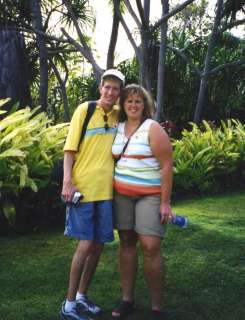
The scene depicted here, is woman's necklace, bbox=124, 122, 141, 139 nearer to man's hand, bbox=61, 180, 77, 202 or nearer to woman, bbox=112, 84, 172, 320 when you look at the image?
→ woman, bbox=112, 84, 172, 320

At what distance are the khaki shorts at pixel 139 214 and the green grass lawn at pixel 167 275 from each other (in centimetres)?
66

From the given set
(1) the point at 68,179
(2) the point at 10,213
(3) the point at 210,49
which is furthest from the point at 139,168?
(3) the point at 210,49

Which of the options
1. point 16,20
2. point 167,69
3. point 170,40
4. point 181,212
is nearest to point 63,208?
point 181,212

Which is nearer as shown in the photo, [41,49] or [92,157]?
[92,157]

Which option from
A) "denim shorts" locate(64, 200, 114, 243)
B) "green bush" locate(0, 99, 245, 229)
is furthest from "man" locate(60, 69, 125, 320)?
"green bush" locate(0, 99, 245, 229)

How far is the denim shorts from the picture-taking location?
313cm

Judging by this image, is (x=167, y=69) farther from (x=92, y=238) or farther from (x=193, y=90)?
(x=92, y=238)

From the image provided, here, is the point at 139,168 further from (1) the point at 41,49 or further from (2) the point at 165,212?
(1) the point at 41,49

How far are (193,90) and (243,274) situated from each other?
33.7 feet

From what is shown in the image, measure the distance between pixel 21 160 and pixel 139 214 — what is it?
2.25 meters

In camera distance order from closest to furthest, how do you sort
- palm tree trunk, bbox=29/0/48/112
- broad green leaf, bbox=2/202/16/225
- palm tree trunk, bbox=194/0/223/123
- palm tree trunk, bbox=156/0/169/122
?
broad green leaf, bbox=2/202/16/225 → palm tree trunk, bbox=156/0/169/122 → palm tree trunk, bbox=29/0/48/112 → palm tree trunk, bbox=194/0/223/123

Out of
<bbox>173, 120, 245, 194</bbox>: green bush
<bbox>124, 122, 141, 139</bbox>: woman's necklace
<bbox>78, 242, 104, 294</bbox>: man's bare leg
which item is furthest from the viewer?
<bbox>173, 120, 245, 194</bbox>: green bush

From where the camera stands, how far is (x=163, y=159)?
305cm

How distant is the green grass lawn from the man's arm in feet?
2.90
